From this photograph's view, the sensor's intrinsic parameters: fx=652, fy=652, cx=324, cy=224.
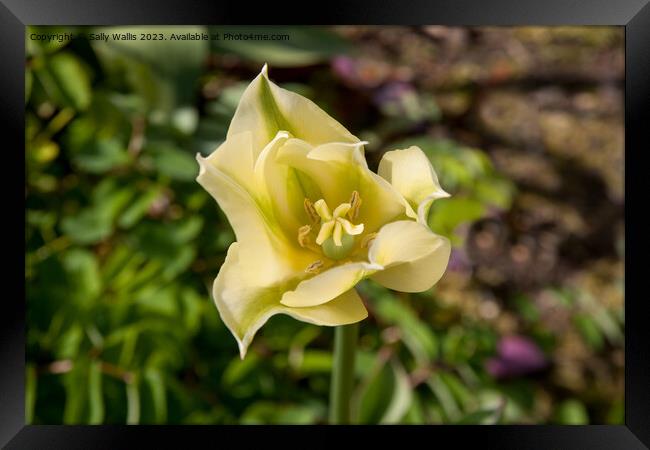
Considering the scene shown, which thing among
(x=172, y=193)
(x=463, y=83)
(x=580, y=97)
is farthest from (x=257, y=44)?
(x=580, y=97)

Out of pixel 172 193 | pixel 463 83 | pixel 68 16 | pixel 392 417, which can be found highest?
pixel 463 83

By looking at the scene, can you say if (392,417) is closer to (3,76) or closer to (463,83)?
(3,76)

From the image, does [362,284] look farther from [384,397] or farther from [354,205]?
[354,205]

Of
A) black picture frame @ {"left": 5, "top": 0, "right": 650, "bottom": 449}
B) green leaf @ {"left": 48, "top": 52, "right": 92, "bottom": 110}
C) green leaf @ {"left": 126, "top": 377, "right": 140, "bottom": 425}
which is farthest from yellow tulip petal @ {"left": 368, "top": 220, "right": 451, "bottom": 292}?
green leaf @ {"left": 48, "top": 52, "right": 92, "bottom": 110}

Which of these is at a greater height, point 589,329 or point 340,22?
point 340,22

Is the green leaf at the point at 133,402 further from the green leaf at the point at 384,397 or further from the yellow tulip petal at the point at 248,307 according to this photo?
the yellow tulip petal at the point at 248,307

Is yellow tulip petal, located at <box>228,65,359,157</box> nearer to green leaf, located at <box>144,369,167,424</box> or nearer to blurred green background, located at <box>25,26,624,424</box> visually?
blurred green background, located at <box>25,26,624,424</box>

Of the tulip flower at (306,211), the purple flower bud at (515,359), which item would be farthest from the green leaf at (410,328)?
the tulip flower at (306,211)

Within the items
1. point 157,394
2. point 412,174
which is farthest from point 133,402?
point 412,174
